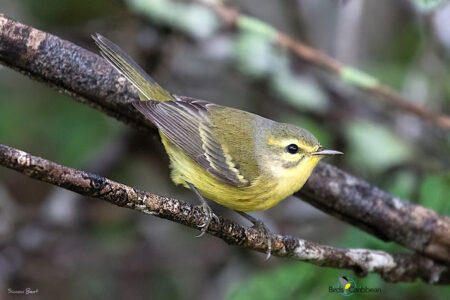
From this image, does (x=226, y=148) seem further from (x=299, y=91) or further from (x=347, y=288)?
(x=299, y=91)

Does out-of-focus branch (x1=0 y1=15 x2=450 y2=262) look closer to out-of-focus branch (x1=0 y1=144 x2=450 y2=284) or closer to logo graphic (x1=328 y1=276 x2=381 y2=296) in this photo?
out-of-focus branch (x1=0 y1=144 x2=450 y2=284)

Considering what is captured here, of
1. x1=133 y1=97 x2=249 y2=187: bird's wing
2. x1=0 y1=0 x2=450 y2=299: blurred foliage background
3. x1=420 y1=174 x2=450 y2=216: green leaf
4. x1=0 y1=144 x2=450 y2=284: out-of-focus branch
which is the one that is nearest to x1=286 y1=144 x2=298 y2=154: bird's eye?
x1=133 y1=97 x2=249 y2=187: bird's wing

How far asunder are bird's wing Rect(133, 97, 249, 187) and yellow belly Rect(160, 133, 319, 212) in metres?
0.05

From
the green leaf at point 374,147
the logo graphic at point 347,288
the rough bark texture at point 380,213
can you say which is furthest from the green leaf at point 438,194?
the green leaf at point 374,147

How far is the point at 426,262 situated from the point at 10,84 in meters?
4.13

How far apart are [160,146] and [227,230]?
7.69 feet

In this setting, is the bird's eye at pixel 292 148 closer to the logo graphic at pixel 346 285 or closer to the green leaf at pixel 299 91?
the logo graphic at pixel 346 285

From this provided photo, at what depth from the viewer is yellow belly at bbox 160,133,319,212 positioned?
311 cm

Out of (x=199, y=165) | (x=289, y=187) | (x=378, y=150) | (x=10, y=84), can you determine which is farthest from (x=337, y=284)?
(x=10, y=84)

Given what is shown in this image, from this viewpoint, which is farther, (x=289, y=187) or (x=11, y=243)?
(x=11, y=243)

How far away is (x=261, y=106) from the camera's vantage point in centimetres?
540

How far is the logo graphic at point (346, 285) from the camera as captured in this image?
3.38m

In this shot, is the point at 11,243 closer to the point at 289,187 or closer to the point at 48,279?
the point at 48,279

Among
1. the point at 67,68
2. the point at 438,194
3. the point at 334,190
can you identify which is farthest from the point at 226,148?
the point at 438,194
